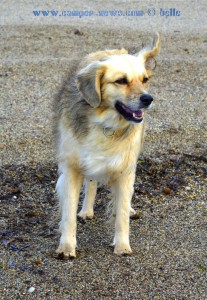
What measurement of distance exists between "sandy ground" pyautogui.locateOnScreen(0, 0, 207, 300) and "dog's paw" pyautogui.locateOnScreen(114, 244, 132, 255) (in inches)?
2.9

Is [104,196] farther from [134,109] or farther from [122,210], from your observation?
[134,109]

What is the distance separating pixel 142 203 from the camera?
244 inches

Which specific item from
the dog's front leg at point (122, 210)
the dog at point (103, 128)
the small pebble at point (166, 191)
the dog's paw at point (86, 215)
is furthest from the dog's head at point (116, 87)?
the small pebble at point (166, 191)

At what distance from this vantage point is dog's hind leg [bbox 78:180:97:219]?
5.97 metres

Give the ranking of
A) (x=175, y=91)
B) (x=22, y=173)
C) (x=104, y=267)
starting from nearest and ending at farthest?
(x=104, y=267) < (x=22, y=173) < (x=175, y=91)

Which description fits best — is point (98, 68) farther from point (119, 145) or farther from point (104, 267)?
point (104, 267)

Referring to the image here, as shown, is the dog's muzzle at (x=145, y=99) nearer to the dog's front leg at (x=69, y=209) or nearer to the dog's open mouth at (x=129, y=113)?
the dog's open mouth at (x=129, y=113)

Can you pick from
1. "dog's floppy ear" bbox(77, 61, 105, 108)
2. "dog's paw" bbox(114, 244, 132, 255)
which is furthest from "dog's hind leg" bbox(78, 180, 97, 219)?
"dog's floppy ear" bbox(77, 61, 105, 108)

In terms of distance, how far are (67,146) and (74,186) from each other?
0.38m

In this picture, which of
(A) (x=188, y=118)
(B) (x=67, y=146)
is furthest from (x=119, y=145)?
(A) (x=188, y=118)

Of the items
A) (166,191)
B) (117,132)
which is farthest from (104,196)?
(117,132)

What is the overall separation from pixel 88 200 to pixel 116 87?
4.90ft

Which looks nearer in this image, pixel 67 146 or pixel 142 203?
pixel 67 146

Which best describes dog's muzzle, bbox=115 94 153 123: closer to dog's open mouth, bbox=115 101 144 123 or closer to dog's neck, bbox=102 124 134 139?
dog's open mouth, bbox=115 101 144 123
